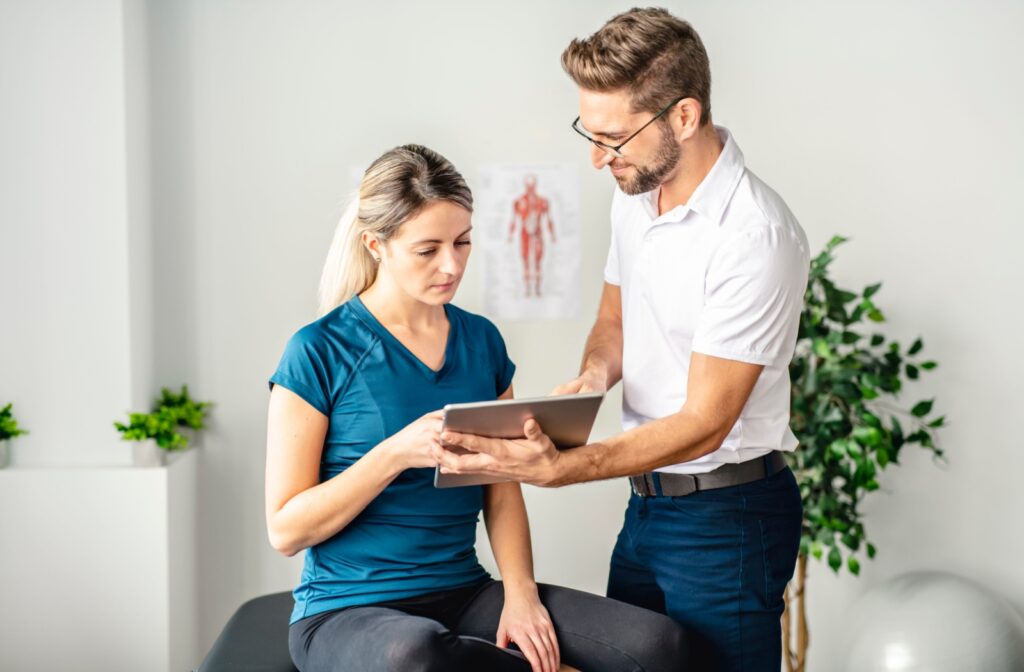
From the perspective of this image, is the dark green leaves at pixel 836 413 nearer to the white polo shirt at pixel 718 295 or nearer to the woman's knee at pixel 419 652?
the white polo shirt at pixel 718 295

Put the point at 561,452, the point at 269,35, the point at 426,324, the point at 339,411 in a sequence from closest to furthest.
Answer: the point at 561,452
the point at 339,411
the point at 426,324
the point at 269,35

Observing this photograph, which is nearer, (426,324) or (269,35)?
(426,324)

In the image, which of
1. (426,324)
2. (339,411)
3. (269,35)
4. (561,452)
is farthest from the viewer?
(269,35)

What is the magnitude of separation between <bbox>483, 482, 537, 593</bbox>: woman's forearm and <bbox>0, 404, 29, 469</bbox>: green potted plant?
1550mm

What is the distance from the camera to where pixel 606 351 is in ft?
6.48

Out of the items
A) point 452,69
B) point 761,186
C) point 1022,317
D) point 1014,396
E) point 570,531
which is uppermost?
point 452,69

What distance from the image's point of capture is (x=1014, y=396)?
3033 mm

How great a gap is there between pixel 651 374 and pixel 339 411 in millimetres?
575

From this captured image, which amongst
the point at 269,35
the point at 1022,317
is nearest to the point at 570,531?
the point at 1022,317

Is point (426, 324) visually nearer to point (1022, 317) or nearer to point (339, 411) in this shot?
point (339, 411)

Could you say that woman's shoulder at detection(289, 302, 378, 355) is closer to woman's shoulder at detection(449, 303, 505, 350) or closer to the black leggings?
woman's shoulder at detection(449, 303, 505, 350)

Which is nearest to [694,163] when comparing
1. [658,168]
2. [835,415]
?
[658,168]

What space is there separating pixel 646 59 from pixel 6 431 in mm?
2044

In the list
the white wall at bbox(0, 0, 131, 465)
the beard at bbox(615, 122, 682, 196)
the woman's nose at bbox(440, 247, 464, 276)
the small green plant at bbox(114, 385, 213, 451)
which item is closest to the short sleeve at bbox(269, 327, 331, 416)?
the woman's nose at bbox(440, 247, 464, 276)
